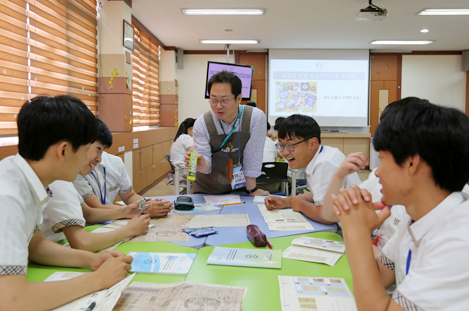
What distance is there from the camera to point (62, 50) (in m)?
3.77

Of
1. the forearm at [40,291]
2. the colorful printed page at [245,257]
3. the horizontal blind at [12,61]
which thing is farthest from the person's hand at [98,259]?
the horizontal blind at [12,61]

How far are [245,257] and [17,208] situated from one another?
0.81 meters

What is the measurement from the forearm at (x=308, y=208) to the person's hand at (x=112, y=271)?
3.44 ft

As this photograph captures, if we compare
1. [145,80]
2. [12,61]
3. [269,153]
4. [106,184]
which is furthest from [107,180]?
[145,80]

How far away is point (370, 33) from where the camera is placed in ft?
22.6

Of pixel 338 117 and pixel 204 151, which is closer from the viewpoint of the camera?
pixel 204 151

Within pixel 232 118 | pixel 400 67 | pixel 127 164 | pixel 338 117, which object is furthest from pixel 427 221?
pixel 400 67

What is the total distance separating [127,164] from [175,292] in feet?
14.1

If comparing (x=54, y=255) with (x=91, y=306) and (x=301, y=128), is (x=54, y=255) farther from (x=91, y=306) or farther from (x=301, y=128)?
(x=301, y=128)

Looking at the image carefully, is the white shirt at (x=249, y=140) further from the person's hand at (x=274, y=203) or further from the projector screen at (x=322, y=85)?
the projector screen at (x=322, y=85)

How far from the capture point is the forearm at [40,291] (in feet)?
2.77

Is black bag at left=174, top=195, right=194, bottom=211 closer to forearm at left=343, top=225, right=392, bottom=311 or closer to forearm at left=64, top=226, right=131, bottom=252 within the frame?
forearm at left=64, top=226, right=131, bottom=252

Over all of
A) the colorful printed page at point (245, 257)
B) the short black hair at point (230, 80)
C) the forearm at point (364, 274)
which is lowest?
the colorful printed page at point (245, 257)

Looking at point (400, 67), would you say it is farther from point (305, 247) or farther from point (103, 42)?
point (305, 247)
